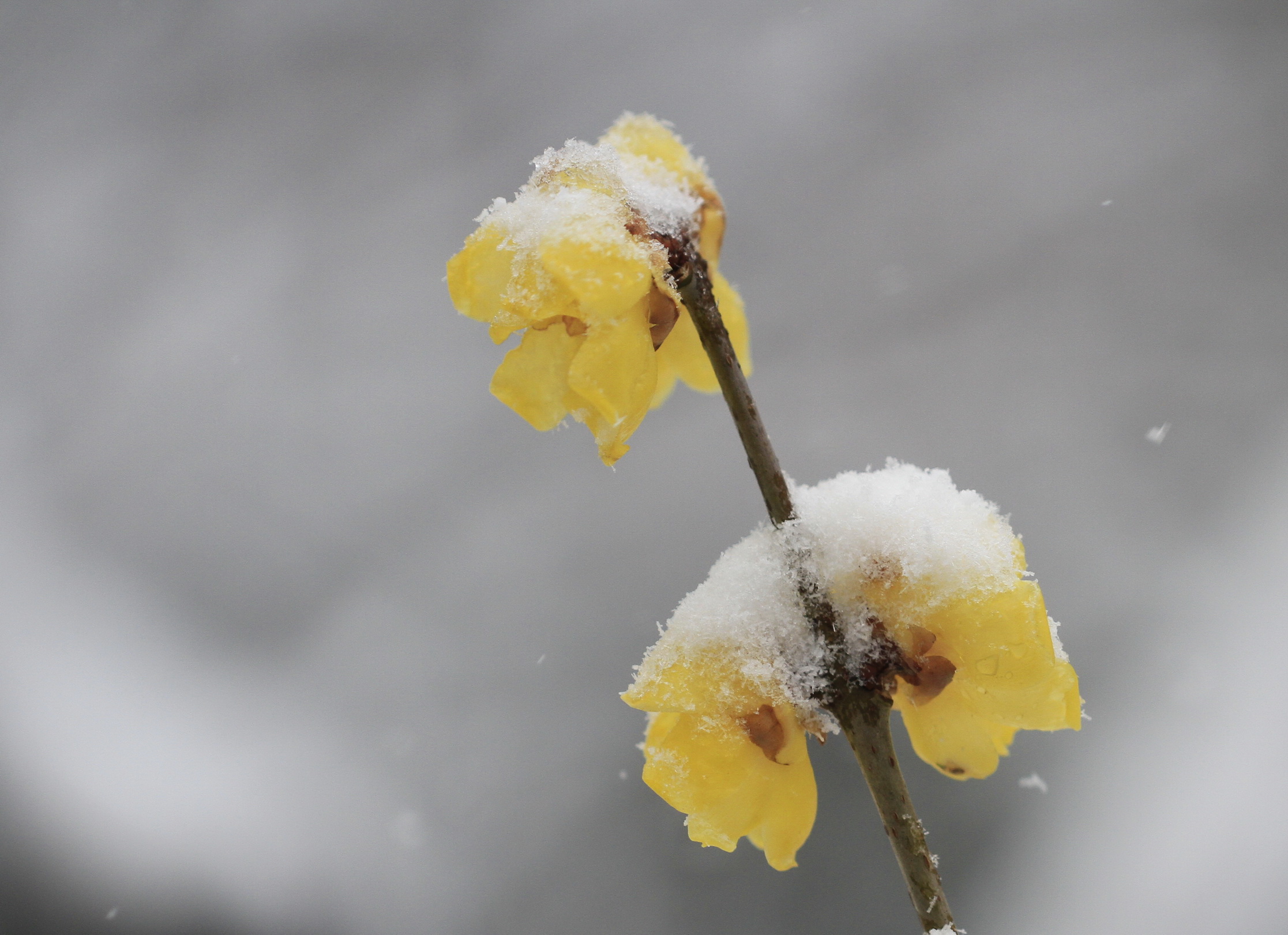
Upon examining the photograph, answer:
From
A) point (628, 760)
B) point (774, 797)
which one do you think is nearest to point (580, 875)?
point (628, 760)

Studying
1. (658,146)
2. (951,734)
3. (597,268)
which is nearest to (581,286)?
(597,268)

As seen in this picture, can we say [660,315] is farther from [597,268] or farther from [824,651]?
[824,651]

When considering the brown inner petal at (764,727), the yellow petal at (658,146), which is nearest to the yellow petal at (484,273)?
the yellow petal at (658,146)

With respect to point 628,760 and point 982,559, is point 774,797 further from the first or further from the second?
point 628,760

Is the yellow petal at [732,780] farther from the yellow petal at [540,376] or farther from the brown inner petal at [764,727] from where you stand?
the yellow petal at [540,376]

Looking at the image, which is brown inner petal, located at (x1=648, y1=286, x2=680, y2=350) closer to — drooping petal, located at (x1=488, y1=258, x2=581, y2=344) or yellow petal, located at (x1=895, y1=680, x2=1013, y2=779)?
drooping petal, located at (x1=488, y1=258, x2=581, y2=344)

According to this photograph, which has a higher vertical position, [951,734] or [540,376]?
[540,376]
